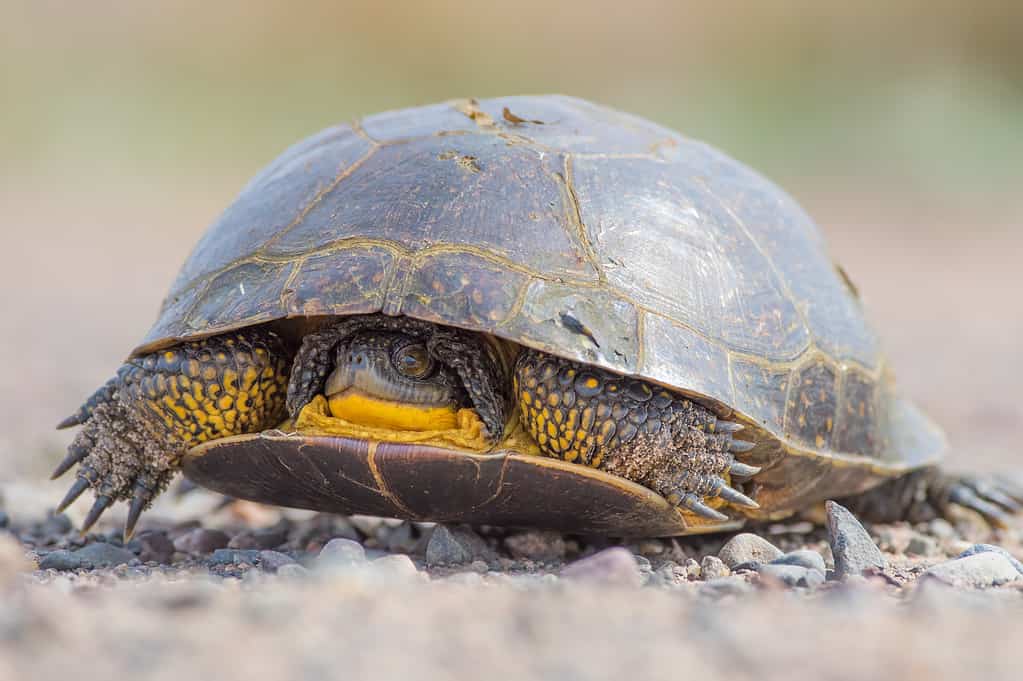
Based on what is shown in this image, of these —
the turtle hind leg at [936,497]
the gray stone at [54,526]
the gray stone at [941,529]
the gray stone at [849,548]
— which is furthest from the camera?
the turtle hind leg at [936,497]

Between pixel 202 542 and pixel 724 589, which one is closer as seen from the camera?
pixel 724 589

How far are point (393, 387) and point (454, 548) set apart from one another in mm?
593

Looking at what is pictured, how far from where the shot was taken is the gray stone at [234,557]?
3568mm

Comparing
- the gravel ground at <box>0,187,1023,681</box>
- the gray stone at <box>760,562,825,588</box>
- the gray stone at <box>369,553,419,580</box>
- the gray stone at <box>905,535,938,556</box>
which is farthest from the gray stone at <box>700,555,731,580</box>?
the gray stone at <box>905,535,938,556</box>

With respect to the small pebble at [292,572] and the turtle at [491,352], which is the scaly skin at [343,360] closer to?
the turtle at [491,352]

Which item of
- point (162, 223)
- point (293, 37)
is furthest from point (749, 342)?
point (293, 37)

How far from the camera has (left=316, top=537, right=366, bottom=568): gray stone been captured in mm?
3094

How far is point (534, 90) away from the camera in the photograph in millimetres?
24938

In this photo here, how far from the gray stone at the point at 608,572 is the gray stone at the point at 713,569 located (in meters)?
0.48

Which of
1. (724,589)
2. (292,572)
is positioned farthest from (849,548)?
(292,572)

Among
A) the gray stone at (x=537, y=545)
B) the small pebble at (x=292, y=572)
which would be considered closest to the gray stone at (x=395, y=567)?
the small pebble at (x=292, y=572)

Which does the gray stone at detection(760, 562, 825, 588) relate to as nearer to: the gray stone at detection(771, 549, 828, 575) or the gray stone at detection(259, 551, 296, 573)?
the gray stone at detection(771, 549, 828, 575)

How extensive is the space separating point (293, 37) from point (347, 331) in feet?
77.3

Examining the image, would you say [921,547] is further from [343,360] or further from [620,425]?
[343,360]
